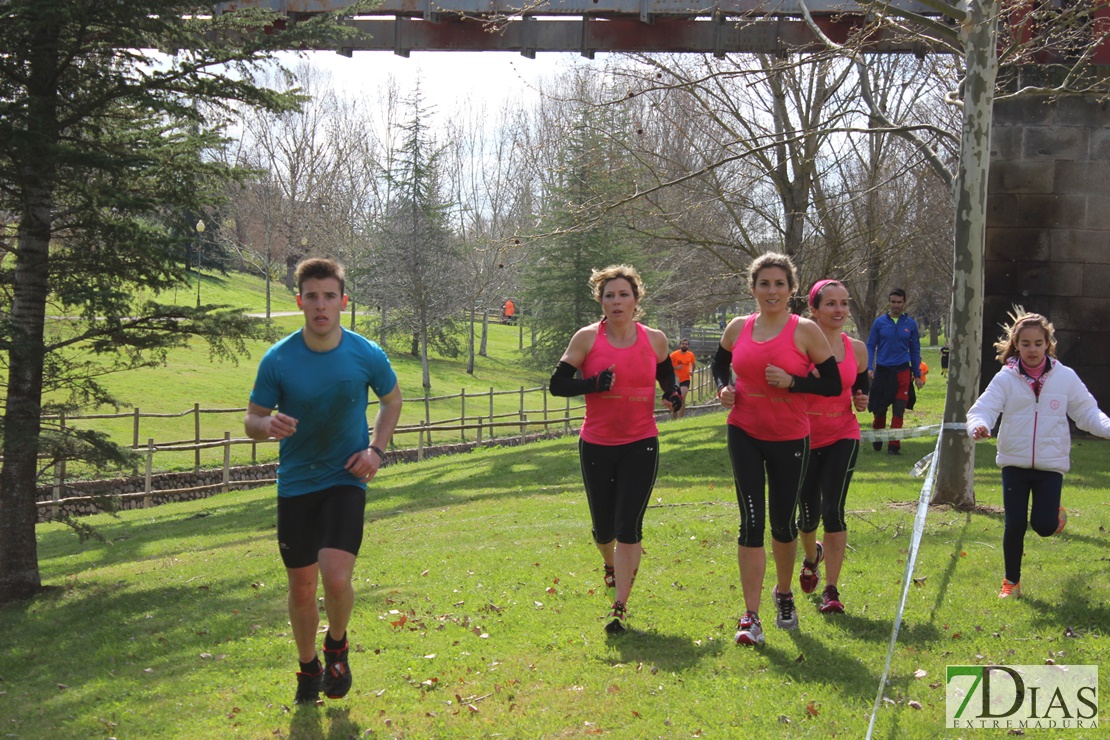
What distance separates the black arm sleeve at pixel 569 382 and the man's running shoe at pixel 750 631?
4.94ft

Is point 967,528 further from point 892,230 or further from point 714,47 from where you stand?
point 892,230

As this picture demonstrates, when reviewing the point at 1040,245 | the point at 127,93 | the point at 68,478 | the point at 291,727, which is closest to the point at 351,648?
the point at 291,727

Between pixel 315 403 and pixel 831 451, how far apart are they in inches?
127

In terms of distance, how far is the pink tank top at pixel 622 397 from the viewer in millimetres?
6238

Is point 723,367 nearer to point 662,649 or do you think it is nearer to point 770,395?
point 770,395

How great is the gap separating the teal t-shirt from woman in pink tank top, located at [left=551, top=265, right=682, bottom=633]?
4.87 feet

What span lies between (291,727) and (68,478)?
18.3 metres

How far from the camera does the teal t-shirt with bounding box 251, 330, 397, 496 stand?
5.03 m

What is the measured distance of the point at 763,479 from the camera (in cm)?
604

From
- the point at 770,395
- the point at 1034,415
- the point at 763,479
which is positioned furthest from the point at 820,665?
the point at 1034,415

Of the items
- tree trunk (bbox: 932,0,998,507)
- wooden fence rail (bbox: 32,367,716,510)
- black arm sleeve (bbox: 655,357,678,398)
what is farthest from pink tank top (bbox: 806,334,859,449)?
wooden fence rail (bbox: 32,367,716,510)

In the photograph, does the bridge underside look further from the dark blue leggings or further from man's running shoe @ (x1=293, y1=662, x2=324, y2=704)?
man's running shoe @ (x1=293, y1=662, x2=324, y2=704)

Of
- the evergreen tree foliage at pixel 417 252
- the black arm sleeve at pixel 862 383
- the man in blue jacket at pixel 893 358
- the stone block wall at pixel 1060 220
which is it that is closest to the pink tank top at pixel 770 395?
the black arm sleeve at pixel 862 383

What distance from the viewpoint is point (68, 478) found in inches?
843
